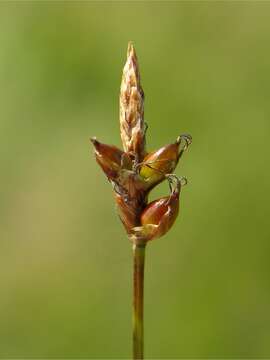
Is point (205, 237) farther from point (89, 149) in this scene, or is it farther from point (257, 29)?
point (257, 29)

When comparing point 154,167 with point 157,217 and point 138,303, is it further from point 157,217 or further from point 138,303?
point 138,303

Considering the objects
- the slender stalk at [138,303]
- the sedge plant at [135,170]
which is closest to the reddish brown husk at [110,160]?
the sedge plant at [135,170]

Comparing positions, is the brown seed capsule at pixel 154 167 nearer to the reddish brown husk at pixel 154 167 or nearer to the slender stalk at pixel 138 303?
the reddish brown husk at pixel 154 167

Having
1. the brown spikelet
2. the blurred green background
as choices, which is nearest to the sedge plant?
the brown spikelet

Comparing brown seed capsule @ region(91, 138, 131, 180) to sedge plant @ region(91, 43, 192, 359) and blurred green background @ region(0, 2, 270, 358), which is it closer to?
sedge plant @ region(91, 43, 192, 359)

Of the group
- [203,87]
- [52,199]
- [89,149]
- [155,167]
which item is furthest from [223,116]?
[155,167]
